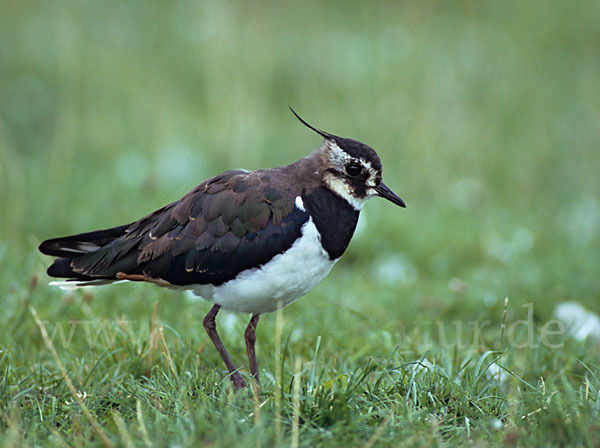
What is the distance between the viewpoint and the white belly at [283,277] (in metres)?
3.56

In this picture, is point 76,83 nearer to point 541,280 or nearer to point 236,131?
point 236,131

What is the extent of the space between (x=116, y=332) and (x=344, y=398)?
1595mm

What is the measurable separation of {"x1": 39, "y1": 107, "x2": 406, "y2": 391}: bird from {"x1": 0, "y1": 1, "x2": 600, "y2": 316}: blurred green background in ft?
6.07

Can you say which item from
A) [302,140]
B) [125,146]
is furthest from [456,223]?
[125,146]

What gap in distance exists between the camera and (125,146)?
8047mm

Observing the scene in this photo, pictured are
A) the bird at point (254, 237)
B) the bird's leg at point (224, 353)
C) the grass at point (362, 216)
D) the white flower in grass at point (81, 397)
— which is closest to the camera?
the grass at point (362, 216)

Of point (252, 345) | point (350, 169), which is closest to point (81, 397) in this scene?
point (252, 345)

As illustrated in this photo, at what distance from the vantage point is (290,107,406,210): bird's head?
12.5 feet

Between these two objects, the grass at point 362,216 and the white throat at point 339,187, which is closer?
the grass at point 362,216

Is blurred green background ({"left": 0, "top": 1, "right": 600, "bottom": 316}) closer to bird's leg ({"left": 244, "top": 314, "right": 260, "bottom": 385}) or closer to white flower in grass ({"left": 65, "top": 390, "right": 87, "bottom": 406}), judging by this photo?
bird's leg ({"left": 244, "top": 314, "right": 260, "bottom": 385})

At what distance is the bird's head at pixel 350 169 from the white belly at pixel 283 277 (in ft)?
0.94

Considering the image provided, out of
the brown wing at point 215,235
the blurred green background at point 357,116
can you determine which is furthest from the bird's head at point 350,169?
the blurred green background at point 357,116

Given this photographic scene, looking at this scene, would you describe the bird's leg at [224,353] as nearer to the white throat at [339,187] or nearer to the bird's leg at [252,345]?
the bird's leg at [252,345]

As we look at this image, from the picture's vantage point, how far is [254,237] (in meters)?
3.64
